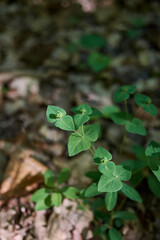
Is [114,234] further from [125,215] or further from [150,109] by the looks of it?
[150,109]

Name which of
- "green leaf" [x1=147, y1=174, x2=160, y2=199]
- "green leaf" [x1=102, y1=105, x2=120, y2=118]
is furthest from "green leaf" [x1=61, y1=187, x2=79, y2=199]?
"green leaf" [x1=102, y1=105, x2=120, y2=118]

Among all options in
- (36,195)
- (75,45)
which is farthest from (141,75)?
(36,195)

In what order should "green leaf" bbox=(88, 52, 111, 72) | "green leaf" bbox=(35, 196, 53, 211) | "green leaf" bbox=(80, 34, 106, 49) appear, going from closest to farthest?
1. "green leaf" bbox=(35, 196, 53, 211)
2. "green leaf" bbox=(88, 52, 111, 72)
3. "green leaf" bbox=(80, 34, 106, 49)

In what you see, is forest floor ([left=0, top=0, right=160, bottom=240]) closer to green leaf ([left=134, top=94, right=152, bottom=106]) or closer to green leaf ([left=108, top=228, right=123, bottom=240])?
green leaf ([left=108, top=228, right=123, bottom=240])

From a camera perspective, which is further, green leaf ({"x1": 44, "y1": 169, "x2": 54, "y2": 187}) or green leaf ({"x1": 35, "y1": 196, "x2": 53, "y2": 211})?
green leaf ({"x1": 44, "y1": 169, "x2": 54, "y2": 187})

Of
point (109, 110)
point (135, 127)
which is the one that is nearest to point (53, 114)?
point (135, 127)

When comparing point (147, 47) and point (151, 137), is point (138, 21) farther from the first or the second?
point (151, 137)

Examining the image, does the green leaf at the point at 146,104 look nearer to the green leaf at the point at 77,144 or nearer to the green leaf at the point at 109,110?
the green leaf at the point at 77,144
